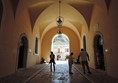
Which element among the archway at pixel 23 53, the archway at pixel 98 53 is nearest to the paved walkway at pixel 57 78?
the archway at pixel 98 53

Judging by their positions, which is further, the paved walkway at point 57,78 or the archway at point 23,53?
the archway at point 23,53

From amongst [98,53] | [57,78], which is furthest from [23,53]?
[98,53]

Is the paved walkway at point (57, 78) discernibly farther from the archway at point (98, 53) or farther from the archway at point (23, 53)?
the archway at point (23, 53)

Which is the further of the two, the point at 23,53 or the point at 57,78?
the point at 23,53

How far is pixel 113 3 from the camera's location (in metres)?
5.86

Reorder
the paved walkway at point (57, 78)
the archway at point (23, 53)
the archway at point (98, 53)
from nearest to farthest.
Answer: the paved walkway at point (57, 78)
the archway at point (98, 53)
the archway at point (23, 53)

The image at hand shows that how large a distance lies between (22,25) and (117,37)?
554 centimetres

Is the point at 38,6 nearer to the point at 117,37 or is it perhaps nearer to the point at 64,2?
the point at 64,2

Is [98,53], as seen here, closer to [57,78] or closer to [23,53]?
[57,78]

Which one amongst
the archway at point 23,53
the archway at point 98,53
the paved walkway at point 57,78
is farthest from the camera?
the archway at point 23,53

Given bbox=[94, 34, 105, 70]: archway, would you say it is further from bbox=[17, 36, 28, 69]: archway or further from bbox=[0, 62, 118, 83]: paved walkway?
bbox=[17, 36, 28, 69]: archway

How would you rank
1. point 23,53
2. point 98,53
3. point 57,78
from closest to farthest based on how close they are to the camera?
point 57,78, point 98,53, point 23,53

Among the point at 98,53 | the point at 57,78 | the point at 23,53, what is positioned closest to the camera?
the point at 57,78

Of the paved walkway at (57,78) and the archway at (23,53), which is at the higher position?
the archway at (23,53)
